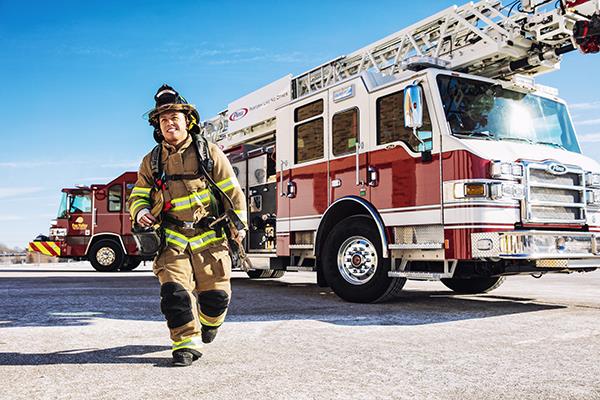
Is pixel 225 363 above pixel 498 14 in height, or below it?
below

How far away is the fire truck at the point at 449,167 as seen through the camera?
6199mm

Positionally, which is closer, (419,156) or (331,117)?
(419,156)

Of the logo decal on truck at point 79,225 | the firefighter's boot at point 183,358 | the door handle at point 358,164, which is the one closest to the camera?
the firefighter's boot at point 183,358

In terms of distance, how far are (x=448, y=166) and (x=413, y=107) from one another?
2.31 ft

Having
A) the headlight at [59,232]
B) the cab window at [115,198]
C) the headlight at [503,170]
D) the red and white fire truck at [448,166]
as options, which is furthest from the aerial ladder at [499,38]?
the headlight at [59,232]

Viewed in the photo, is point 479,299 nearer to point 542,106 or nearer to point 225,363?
point 542,106

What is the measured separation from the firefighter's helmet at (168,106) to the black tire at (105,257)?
13.6m

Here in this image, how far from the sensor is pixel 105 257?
56.2 feet

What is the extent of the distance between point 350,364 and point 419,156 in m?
3.38

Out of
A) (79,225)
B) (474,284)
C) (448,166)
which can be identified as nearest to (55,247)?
(79,225)

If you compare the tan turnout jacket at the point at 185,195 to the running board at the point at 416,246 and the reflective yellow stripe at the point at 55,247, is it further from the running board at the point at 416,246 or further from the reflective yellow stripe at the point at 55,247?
the reflective yellow stripe at the point at 55,247

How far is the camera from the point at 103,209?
17281mm

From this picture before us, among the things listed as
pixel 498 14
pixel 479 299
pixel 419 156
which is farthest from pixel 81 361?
pixel 498 14

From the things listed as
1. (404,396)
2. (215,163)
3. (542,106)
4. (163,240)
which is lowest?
(404,396)
